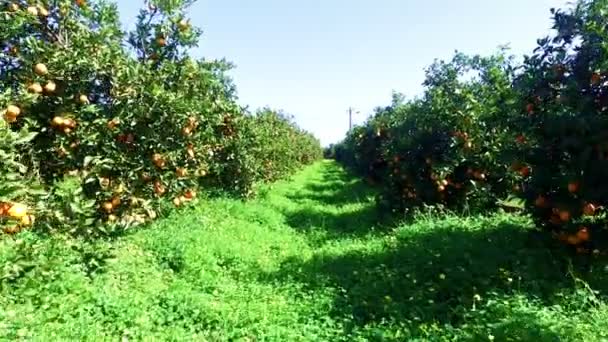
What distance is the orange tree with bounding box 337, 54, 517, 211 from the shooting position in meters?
10.3

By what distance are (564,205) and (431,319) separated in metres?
2.38

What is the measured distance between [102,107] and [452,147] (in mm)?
7178

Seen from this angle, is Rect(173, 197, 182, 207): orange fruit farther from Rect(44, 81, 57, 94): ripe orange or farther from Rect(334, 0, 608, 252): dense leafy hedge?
Rect(334, 0, 608, 252): dense leafy hedge

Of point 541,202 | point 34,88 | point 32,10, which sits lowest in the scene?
point 541,202

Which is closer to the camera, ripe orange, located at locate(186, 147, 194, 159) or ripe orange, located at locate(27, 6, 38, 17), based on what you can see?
ripe orange, located at locate(27, 6, 38, 17)

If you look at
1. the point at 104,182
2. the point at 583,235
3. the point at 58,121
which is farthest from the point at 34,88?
the point at 583,235

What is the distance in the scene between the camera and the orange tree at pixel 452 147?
10312mm

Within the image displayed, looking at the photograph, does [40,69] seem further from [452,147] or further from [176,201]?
[452,147]

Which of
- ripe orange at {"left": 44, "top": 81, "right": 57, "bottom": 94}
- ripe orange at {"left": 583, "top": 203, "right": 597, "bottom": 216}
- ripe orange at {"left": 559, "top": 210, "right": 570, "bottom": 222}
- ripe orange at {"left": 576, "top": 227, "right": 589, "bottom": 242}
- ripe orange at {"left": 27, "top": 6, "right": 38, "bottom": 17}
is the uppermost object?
ripe orange at {"left": 27, "top": 6, "right": 38, "bottom": 17}

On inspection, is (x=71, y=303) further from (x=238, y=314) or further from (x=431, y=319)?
(x=431, y=319)

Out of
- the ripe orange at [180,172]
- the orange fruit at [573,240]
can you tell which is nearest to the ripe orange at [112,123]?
the ripe orange at [180,172]

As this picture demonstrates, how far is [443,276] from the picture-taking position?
19.9 feet

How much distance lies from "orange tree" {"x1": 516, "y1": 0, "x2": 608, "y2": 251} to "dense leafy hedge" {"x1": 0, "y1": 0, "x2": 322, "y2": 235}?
18.2 feet

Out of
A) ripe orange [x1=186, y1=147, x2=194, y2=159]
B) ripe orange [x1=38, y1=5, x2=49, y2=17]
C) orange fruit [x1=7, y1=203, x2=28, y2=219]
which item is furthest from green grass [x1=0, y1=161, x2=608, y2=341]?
ripe orange [x1=38, y1=5, x2=49, y2=17]
